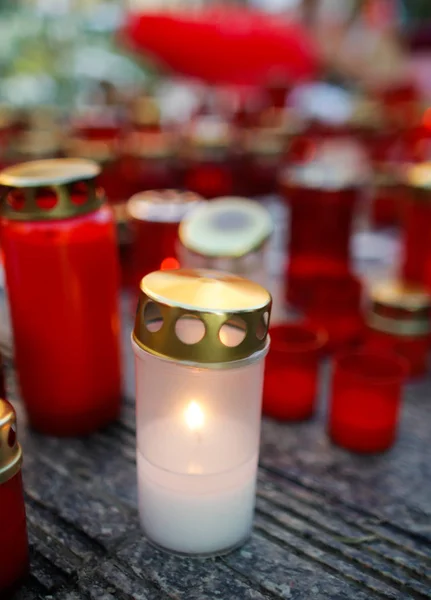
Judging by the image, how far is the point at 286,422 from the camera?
70cm

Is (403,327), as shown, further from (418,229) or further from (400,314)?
(418,229)

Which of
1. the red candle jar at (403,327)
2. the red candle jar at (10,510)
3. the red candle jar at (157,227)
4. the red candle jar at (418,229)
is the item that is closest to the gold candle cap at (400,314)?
the red candle jar at (403,327)

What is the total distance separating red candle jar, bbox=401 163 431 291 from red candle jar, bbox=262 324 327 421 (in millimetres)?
266

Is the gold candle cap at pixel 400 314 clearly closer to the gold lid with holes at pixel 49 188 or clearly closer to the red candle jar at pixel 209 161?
the gold lid with holes at pixel 49 188

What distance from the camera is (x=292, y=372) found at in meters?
0.66

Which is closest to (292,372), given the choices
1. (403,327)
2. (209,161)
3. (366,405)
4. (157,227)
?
(366,405)

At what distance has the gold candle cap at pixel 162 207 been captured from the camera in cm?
84

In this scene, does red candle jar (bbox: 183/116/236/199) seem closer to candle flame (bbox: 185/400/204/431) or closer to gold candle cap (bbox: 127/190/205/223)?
gold candle cap (bbox: 127/190/205/223)

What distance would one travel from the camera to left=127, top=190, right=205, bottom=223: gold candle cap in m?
0.84

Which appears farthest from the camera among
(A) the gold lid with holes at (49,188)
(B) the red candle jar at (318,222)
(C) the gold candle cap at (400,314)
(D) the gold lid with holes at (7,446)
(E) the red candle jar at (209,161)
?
(E) the red candle jar at (209,161)

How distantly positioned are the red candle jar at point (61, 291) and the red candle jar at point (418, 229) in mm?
454

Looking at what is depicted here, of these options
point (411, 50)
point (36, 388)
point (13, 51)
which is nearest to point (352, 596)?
point (36, 388)

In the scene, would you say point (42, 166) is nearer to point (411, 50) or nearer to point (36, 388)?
point (36, 388)

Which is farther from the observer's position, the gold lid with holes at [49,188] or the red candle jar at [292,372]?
the red candle jar at [292,372]
